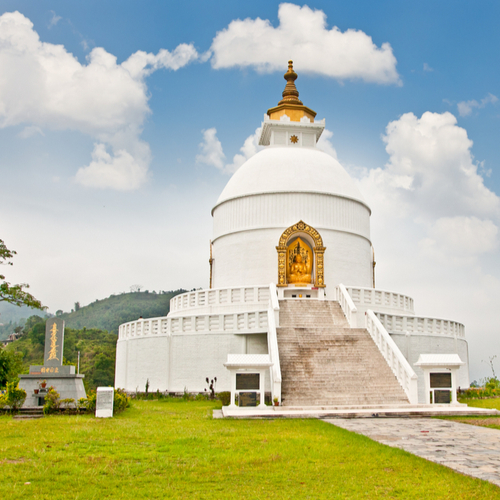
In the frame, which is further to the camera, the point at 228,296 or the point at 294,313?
the point at 228,296

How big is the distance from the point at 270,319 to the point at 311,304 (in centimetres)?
298

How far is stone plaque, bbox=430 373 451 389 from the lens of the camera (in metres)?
15.0

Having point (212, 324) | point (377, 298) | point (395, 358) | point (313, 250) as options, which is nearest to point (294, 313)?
point (212, 324)

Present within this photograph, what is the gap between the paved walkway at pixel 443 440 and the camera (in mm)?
7196

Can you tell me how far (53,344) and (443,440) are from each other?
1004cm

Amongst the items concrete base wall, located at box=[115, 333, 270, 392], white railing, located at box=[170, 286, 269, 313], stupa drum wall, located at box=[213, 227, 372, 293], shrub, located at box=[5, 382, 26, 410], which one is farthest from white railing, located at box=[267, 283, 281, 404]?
shrub, located at box=[5, 382, 26, 410]

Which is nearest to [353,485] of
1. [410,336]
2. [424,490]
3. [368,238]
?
[424,490]

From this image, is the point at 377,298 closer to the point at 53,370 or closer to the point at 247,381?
the point at 247,381

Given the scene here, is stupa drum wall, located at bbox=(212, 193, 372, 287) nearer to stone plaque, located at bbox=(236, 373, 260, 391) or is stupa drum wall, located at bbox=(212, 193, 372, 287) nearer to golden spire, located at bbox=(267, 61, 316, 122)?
golden spire, located at bbox=(267, 61, 316, 122)

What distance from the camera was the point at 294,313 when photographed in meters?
19.7

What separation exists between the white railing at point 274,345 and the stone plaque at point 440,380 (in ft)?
13.5

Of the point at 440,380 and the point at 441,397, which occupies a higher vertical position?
the point at 440,380

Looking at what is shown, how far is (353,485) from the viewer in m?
6.28

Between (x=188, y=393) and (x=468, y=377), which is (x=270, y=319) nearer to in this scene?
(x=188, y=393)
